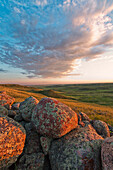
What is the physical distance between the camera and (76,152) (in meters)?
4.90

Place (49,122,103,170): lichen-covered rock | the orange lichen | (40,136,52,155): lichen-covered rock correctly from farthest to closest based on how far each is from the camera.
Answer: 1. (40,136,52,155): lichen-covered rock
2. the orange lichen
3. (49,122,103,170): lichen-covered rock

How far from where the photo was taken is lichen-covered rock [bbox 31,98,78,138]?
592 cm

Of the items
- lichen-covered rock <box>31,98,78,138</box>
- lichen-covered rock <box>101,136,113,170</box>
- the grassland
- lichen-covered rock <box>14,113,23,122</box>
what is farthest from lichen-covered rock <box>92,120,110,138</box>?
the grassland

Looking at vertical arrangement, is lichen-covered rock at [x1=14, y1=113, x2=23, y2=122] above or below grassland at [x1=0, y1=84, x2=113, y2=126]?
above

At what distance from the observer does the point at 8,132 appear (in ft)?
16.9

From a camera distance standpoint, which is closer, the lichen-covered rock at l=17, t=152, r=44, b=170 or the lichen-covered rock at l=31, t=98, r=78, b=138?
the lichen-covered rock at l=17, t=152, r=44, b=170

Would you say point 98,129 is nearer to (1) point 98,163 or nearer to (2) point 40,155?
(1) point 98,163

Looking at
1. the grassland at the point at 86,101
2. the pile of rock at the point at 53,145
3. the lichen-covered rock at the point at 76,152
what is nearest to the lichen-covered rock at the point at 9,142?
the pile of rock at the point at 53,145

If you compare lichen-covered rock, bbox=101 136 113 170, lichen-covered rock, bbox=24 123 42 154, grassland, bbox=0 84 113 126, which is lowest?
grassland, bbox=0 84 113 126

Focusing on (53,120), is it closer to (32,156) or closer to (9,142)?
(32,156)

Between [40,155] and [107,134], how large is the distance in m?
6.41

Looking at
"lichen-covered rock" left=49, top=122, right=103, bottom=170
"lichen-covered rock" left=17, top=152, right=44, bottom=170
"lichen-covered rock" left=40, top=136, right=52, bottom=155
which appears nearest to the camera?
"lichen-covered rock" left=49, top=122, right=103, bottom=170

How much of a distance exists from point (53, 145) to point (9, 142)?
2.86 m

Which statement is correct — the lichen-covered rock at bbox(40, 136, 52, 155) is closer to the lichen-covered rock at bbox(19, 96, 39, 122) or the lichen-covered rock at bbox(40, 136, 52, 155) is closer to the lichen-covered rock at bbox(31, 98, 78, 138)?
the lichen-covered rock at bbox(31, 98, 78, 138)
